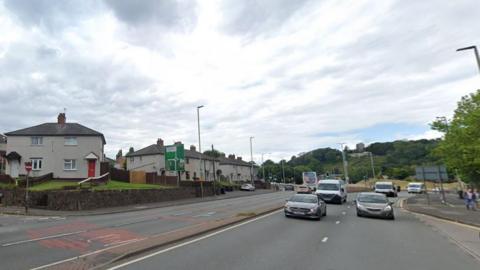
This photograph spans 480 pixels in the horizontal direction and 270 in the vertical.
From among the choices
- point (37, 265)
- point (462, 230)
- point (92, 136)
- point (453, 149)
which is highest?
point (92, 136)

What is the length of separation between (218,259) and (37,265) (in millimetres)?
4377

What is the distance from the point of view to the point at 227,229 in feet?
50.8

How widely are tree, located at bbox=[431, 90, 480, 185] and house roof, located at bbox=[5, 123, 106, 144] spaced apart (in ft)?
125

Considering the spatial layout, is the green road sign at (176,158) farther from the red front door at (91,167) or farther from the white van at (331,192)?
the white van at (331,192)

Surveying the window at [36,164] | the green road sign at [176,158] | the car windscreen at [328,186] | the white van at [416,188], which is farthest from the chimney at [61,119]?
the white van at [416,188]

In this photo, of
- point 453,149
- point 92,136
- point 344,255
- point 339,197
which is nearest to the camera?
point 344,255

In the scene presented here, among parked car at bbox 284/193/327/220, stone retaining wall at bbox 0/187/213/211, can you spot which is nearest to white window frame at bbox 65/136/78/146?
stone retaining wall at bbox 0/187/213/211

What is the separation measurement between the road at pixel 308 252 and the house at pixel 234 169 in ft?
250

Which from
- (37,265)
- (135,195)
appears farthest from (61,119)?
(37,265)

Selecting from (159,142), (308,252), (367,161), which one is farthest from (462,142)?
(367,161)

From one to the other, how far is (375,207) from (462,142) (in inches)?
389

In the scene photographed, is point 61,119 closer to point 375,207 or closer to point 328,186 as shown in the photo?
point 328,186

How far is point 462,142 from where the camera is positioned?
1033 inches

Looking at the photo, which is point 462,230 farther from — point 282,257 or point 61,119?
point 61,119
